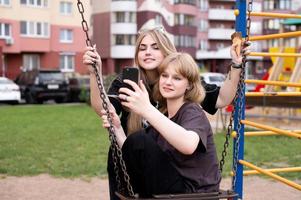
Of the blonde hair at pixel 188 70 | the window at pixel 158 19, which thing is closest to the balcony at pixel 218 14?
the window at pixel 158 19

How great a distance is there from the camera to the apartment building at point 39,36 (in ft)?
97.4

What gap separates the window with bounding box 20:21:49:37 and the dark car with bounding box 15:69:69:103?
12907mm

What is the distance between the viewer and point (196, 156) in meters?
2.14

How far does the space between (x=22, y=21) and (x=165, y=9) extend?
13.3 m

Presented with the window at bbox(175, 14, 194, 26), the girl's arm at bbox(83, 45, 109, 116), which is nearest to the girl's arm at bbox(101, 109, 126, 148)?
the girl's arm at bbox(83, 45, 109, 116)

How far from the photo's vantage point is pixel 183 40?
4166 centimetres

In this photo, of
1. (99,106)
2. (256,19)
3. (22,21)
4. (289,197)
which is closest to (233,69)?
(99,106)

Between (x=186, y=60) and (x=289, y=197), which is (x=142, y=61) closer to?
(x=186, y=60)

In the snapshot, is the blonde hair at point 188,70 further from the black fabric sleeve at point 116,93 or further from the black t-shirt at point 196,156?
the black fabric sleeve at point 116,93

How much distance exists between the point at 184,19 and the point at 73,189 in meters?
38.3

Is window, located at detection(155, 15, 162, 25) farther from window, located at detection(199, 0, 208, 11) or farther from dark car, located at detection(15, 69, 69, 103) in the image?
dark car, located at detection(15, 69, 69, 103)

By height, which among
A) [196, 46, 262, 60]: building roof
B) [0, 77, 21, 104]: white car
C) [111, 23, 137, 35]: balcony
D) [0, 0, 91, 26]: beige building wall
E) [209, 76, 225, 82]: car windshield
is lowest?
[0, 77, 21, 104]: white car

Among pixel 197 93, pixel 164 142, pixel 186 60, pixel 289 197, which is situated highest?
pixel 186 60

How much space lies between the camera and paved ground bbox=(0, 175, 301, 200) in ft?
15.8
